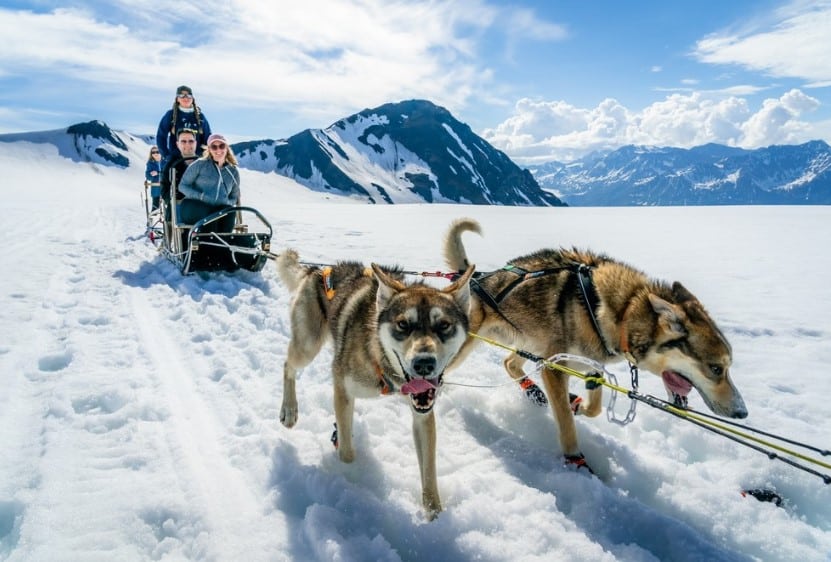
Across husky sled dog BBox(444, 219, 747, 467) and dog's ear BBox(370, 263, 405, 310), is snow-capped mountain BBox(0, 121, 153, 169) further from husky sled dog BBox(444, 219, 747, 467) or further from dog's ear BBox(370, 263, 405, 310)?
dog's ear BBox(370, 263, 405, 310)

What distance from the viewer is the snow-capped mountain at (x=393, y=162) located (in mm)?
140625

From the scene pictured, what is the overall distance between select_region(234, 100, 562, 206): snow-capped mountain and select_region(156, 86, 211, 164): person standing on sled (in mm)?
124491

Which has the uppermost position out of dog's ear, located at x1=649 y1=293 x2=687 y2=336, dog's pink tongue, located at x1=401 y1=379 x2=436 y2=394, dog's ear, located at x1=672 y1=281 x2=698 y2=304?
dog's ear, located at x1=672 y1=281 x2=698 y2=304

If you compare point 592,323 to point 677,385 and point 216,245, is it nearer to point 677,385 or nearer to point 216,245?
point 677,385

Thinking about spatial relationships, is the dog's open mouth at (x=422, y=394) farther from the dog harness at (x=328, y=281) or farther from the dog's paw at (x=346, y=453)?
the dog harness at (x=328, y=281)

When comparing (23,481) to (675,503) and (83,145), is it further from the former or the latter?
(83,145)

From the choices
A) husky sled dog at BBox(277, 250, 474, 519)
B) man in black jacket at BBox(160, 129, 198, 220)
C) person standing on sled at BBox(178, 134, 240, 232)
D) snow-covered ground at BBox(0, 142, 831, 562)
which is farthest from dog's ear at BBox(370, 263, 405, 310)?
man in black jacket at BBox(160, 129, 198, 220)

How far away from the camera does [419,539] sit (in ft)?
8.29

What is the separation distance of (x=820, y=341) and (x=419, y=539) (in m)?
5.64

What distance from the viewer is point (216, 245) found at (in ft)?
25.8

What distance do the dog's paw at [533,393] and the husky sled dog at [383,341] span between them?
154 centimetres

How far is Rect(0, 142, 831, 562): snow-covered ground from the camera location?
2.49 metres

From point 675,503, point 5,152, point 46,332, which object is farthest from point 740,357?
point 5,152

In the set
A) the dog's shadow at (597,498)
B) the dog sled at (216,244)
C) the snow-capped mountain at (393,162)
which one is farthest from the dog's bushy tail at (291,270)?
the snow-capped mountain at (393,162)
